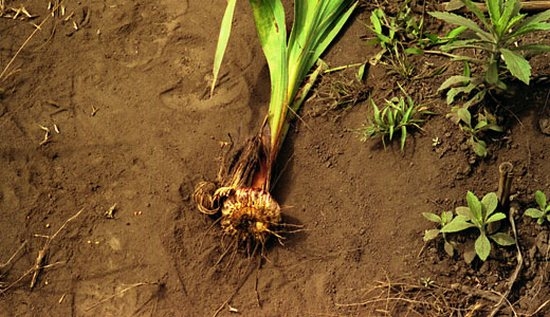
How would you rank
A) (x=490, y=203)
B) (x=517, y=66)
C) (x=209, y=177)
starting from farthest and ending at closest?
(x=209, y=177)
(x=490, y=203)
(x=517, y=66)

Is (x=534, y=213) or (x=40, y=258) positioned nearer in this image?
(x=534, y=213)

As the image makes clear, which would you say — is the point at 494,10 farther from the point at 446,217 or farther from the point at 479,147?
the point at 446,217

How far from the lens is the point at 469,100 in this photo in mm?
2688

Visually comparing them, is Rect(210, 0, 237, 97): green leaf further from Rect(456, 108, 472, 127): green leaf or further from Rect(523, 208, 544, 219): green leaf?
Rect(523, 208, 544, 219): green leaf

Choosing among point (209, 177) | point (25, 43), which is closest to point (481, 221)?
point (209, 177)

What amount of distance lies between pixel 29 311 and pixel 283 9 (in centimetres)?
145

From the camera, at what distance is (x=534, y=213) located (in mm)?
2527

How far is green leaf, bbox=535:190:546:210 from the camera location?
2520mm

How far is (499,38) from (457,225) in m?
0.64

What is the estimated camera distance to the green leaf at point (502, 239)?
250 centimetres

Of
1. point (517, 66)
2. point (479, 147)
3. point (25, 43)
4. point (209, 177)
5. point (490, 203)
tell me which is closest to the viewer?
point (517, 66)

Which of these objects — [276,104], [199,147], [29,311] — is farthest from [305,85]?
[29,311]

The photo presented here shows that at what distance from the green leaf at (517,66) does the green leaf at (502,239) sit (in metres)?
0.52

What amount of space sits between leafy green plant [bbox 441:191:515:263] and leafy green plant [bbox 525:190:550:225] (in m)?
0.11
